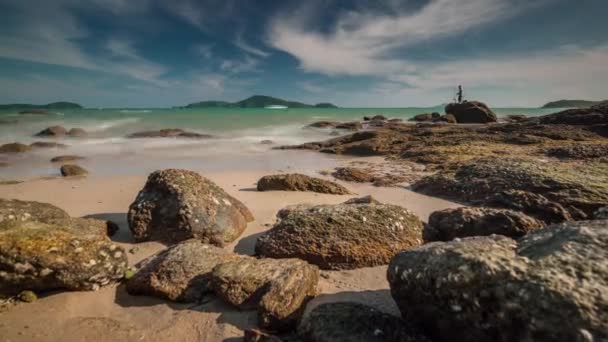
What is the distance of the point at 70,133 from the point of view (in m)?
22.5

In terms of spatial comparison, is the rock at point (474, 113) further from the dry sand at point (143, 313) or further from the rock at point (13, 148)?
the rock at point (13, 148)

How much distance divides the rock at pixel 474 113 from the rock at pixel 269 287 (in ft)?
107

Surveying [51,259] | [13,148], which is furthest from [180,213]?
[13,148]

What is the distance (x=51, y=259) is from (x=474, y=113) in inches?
1353

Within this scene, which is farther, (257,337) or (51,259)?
(51,259)

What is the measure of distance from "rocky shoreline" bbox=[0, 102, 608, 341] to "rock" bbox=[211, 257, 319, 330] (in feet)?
0.04

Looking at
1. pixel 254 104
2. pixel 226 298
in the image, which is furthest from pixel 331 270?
pixel 254 104

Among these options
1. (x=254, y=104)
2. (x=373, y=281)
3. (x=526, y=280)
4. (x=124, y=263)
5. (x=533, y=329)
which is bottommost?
(x=373, y=281)

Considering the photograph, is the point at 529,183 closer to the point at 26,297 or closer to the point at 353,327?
the point at 353,327

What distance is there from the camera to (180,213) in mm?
4055

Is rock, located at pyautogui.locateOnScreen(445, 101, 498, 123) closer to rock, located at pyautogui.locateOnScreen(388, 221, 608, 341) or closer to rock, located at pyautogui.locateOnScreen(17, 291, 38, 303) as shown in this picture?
rock, located at pyautogui.locateOnScreen(388, 221, 608, 341)

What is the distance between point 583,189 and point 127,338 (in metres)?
6.29

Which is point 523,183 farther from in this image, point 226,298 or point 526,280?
point 226,298

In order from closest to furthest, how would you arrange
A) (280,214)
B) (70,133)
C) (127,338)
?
1. (127,338)
2. (280,214)
3. (70,133)
